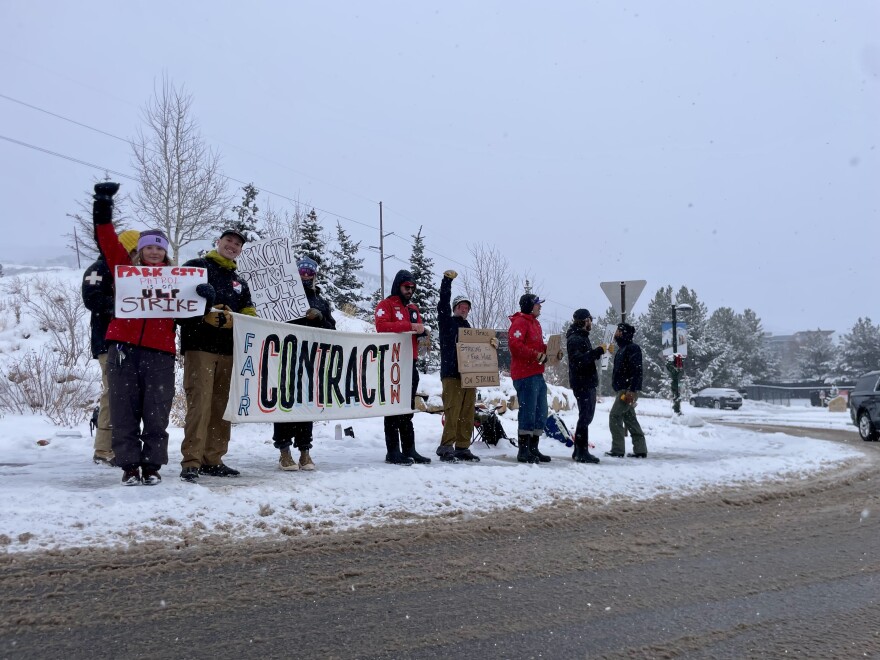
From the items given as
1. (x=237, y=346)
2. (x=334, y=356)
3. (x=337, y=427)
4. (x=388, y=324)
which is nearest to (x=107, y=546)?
(x=237, y=346)

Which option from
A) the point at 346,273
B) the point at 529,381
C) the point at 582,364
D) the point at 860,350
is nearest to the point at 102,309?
the point at 529,381

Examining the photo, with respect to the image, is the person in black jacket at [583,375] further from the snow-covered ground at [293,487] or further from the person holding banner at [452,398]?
the person holding banner at [452,398]

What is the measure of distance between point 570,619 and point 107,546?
2723 millimetres

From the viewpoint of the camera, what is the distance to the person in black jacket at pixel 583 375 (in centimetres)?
862

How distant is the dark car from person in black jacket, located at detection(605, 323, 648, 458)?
8.36m

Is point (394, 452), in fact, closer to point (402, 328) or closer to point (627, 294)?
point (402, 328)

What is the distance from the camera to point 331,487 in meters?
5.68

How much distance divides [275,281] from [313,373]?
1.05m

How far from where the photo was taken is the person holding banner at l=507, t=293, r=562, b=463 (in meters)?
8.09

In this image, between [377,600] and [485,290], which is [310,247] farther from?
[377,600]

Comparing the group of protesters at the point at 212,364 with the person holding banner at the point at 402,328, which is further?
the person holding banner at the point at 402,328

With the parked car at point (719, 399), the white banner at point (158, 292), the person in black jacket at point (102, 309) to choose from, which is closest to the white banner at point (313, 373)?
the white banner at point (158, 292)

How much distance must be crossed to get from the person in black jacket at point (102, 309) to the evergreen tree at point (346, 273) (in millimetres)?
34848

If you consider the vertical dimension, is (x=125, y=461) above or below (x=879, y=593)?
above
